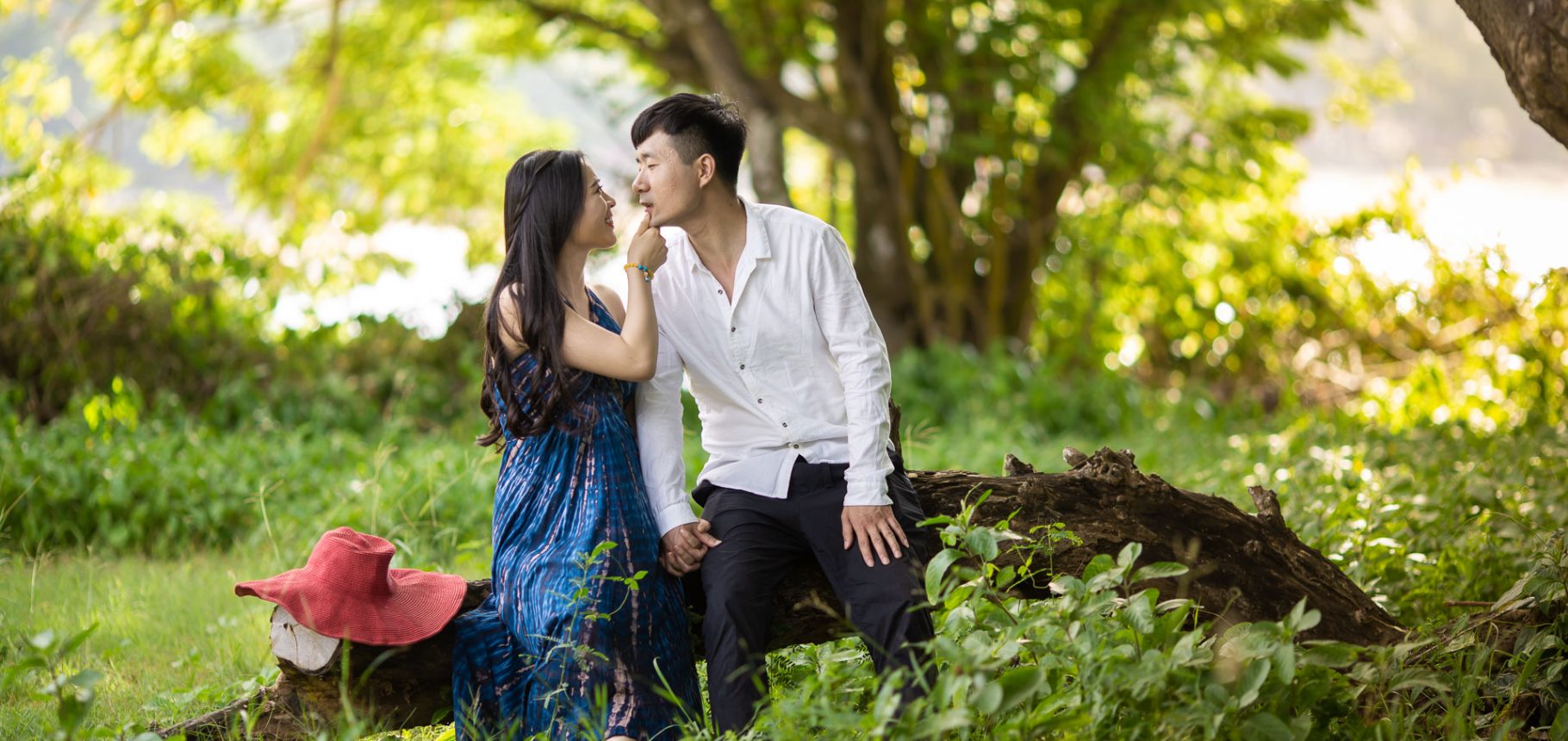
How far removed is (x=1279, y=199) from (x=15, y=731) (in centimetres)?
1023

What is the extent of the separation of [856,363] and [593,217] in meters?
0.73

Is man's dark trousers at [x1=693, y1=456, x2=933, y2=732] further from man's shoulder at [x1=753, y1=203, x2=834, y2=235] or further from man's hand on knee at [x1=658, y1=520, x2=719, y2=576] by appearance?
man's shoulder at [x1=753, y1=203, x2=834, y2=235]

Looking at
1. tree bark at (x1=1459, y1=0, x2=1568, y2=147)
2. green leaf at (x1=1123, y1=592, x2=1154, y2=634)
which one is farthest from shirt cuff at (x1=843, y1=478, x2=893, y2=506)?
tree bark at (x1=1459, y1=0, x2=1568, y2=147)

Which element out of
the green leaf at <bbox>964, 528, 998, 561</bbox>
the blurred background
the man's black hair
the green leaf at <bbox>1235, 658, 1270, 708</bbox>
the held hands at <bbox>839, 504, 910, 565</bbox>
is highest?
the man's black hair

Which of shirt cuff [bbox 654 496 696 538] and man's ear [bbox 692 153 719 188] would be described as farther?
man's ear [bbox 692 153 719 188]

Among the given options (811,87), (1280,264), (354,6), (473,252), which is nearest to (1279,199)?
(1280,264)

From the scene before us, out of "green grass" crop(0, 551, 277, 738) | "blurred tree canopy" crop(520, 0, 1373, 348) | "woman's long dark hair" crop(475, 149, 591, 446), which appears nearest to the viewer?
"woman's long dark hair" crop(475, 149, 591, 446)

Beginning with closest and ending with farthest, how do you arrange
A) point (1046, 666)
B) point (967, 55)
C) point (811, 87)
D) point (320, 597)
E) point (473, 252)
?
point (1046, 666), point (320, 597), point (967, 55), point (811, 87), point (473, 252)

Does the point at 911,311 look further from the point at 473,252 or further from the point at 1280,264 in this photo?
the point at 473,252

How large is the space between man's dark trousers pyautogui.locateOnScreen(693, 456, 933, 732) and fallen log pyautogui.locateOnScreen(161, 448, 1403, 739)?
0.13m

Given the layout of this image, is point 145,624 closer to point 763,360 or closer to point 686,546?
point 686,546

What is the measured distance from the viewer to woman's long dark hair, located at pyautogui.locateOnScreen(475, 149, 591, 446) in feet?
9.79

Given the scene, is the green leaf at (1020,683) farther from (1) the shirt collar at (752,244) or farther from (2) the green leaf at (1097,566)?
(1) the shirt collar at (752,244)

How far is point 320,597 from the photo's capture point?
266cm
